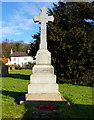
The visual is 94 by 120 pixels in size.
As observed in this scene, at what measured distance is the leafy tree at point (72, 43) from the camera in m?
13.6

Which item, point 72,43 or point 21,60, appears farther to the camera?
point 21,60

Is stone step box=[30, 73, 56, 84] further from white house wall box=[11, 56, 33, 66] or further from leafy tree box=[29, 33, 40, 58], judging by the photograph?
white house wall box=[11, 56, 33, 66]

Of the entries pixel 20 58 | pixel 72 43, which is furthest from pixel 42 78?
pixel 20 58

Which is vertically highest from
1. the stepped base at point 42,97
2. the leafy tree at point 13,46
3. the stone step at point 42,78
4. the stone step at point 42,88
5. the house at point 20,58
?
the leafy tree at point 13,46

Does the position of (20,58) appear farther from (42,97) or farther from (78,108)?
(78,108)

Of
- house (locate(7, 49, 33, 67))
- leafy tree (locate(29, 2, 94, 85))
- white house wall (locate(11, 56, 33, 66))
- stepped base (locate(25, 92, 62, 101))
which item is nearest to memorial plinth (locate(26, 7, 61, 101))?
stepped base (locate(25, 92, 62, 101))

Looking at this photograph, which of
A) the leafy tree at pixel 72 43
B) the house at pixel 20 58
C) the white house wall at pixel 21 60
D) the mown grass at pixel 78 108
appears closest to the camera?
the mown grass at pixel 78 108

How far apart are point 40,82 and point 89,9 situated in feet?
37.0

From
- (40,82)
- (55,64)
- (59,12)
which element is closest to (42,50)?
(40,82)

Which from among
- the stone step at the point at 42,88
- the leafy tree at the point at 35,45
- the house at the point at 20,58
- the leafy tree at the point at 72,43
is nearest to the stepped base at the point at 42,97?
the stone step at the point at 42,88

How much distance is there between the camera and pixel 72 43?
1378 cm

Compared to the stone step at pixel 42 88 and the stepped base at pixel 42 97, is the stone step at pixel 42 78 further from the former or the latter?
the stepped base at pixel 42 97

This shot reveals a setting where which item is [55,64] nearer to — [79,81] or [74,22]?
[79,81]

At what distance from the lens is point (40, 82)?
6410 mm
